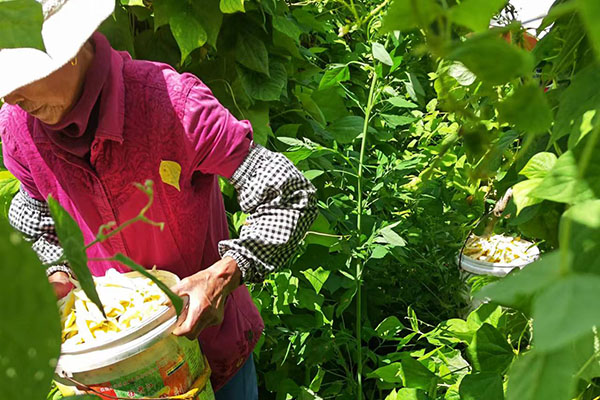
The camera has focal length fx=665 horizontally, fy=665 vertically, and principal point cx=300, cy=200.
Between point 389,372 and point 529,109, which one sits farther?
point 389,372

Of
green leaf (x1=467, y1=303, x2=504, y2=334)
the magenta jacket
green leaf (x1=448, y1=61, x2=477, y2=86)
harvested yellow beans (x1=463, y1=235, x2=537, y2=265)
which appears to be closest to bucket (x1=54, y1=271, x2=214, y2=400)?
the magenta jacket

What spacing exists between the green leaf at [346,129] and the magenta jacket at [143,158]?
612 mm

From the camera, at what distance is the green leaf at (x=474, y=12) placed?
16 cm

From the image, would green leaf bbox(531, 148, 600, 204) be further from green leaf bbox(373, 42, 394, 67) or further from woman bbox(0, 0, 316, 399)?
green leaf bbox(373, 42, 394, 67)

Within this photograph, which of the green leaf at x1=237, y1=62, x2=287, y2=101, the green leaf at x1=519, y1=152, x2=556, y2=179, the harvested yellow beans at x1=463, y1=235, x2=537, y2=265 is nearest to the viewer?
the green leaf at x1=519, y1=152, x2=556, y2=179

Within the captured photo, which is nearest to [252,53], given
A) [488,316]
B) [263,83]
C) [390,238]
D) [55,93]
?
[263,83]

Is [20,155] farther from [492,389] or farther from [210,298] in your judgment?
[492,389]

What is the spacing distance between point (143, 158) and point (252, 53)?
20.9 inches

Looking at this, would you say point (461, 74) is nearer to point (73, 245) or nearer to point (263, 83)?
point (73, 245)

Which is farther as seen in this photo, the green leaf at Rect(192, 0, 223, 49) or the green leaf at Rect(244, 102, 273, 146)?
the green leaf at Rect(244, 102, 273, 146)

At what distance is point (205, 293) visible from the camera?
92 centimetres

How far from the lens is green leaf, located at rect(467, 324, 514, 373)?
53 cm

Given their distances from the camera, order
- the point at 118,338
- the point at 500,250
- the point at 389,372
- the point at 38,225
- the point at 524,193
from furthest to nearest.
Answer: the point at 500,250 → the point at 389,372 → the point at 38,225 → the point at 118,338 → the point at 524,193

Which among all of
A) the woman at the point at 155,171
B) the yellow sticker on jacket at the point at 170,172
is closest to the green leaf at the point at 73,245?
the woman at the point at 155,171
